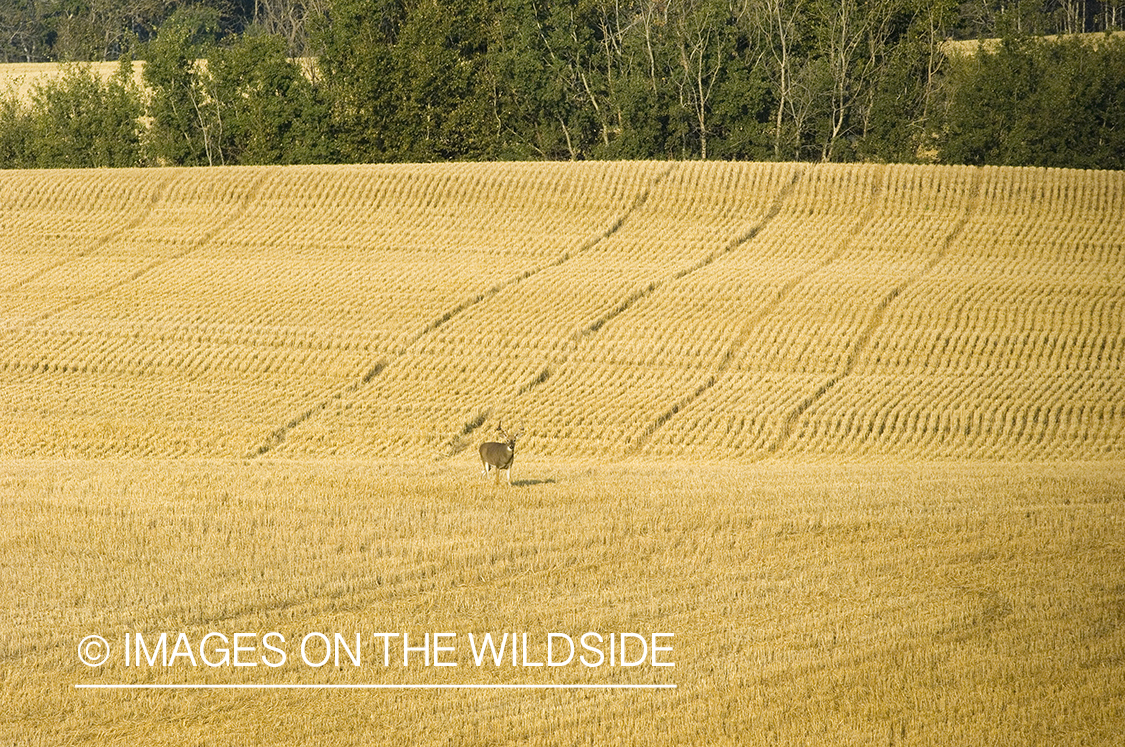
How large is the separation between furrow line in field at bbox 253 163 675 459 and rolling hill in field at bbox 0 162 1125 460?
10 cm

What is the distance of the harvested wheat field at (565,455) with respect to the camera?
41.3 feet

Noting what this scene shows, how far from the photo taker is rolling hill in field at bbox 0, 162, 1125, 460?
29.8m

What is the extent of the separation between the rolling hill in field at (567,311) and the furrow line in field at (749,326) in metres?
0.11

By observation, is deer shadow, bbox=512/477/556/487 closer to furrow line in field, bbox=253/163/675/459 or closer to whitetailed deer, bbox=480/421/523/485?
whitetailed deer, bbox=480/421/523/485

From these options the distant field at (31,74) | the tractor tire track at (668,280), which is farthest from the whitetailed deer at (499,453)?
the distant field at (31,74)

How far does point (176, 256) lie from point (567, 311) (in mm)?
14184

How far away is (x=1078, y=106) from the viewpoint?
58750 millimetres

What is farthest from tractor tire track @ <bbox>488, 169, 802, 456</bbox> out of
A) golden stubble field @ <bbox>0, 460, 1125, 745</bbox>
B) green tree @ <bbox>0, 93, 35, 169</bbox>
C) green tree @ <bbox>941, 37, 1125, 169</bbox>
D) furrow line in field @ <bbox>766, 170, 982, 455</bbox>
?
green tree @ <bbox>0, 93, 35, 169</bbox>

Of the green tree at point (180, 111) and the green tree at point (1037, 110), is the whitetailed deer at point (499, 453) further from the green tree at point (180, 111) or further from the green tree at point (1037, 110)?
the green tree at point (180, 111)

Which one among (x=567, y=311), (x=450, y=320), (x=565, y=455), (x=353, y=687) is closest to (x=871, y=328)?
(x=567, y=311)

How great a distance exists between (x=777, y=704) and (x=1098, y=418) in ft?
67.9

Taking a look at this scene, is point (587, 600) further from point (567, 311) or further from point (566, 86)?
Answer: point (566, 86)

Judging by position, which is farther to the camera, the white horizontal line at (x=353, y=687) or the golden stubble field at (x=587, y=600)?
the white horizontal line at (x=353, y=687)

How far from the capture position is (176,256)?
44.8 metres
